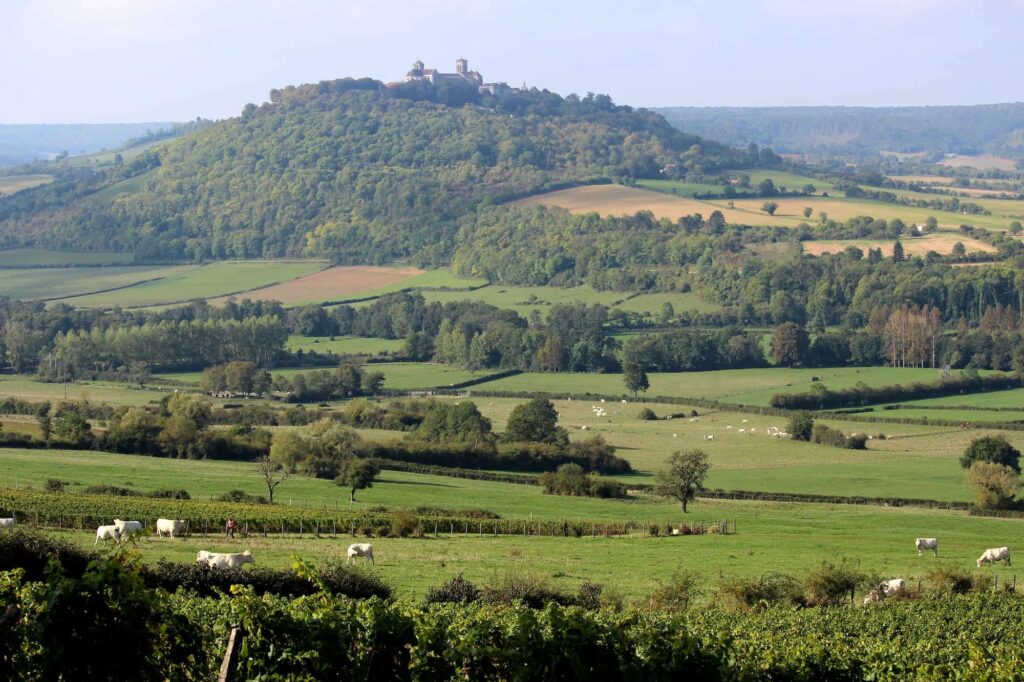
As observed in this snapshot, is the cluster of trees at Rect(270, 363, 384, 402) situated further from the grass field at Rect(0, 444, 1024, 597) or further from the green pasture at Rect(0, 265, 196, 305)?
the green pasture at Rect(0, 265, 196, 305)

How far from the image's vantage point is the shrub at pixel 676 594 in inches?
1121

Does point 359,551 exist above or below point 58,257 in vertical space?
above

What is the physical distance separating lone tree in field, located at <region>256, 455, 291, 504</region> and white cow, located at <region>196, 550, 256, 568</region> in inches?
719

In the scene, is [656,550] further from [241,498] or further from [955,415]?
[955,415]

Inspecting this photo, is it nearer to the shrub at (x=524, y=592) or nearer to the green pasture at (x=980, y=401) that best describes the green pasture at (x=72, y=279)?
the green pasture at (x=980, y=401)

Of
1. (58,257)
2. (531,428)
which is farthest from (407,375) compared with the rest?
(58,257)

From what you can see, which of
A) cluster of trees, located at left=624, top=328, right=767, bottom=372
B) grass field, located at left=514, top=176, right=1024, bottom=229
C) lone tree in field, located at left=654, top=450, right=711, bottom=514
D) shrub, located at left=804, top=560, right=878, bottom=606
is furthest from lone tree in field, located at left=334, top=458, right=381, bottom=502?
grass field, located at left=514, top=176, right=1024, bottom=229

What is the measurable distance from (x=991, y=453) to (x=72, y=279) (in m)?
120

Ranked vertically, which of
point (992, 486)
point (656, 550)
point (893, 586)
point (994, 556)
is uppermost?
point (893, 586)

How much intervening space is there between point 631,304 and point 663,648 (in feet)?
405

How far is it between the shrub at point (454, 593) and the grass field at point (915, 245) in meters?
134

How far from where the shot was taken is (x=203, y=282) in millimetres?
158625

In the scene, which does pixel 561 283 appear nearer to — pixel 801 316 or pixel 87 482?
Answer: pixel 801 316

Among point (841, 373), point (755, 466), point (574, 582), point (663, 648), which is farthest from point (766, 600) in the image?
point (841, 373)
